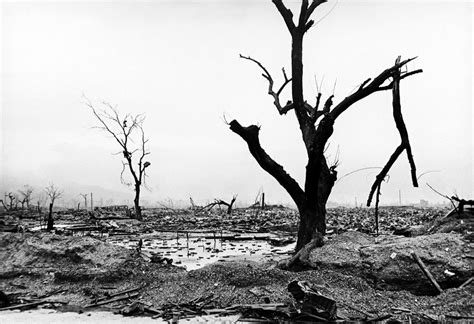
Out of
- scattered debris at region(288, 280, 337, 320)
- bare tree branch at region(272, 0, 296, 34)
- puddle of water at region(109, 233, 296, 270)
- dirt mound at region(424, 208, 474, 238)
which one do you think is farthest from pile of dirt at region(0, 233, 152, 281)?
dirt mound at region(424, 208, 474, 238)

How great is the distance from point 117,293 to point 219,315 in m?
1.80

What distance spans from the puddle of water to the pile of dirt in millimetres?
1595

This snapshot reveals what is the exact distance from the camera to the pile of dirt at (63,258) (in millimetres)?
6289

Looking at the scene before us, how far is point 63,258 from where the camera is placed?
6.86 m

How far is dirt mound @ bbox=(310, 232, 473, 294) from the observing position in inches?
214

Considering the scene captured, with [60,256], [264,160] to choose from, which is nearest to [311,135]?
[264,160]

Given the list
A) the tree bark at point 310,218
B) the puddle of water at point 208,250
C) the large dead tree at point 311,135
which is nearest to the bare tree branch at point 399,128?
the large dead tree at point 311,135

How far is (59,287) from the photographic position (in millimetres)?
6043

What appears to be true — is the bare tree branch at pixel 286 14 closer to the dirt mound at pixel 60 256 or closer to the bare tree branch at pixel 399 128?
the bare tree branch at pixel 399 128

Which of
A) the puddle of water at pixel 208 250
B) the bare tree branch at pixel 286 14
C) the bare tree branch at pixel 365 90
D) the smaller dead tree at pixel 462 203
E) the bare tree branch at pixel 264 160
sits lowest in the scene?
the puddle of water at pixel 208 250

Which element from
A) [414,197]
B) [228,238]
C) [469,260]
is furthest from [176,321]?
[414,197]

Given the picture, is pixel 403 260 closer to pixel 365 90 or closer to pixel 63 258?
pixel 365 90

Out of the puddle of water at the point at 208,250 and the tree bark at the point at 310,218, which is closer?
the tree bark at the point at 310,218

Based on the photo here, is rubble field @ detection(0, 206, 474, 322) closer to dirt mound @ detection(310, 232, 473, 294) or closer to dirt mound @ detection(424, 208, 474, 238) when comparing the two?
dirt mound @ detection(310, 232, 473, 294)
